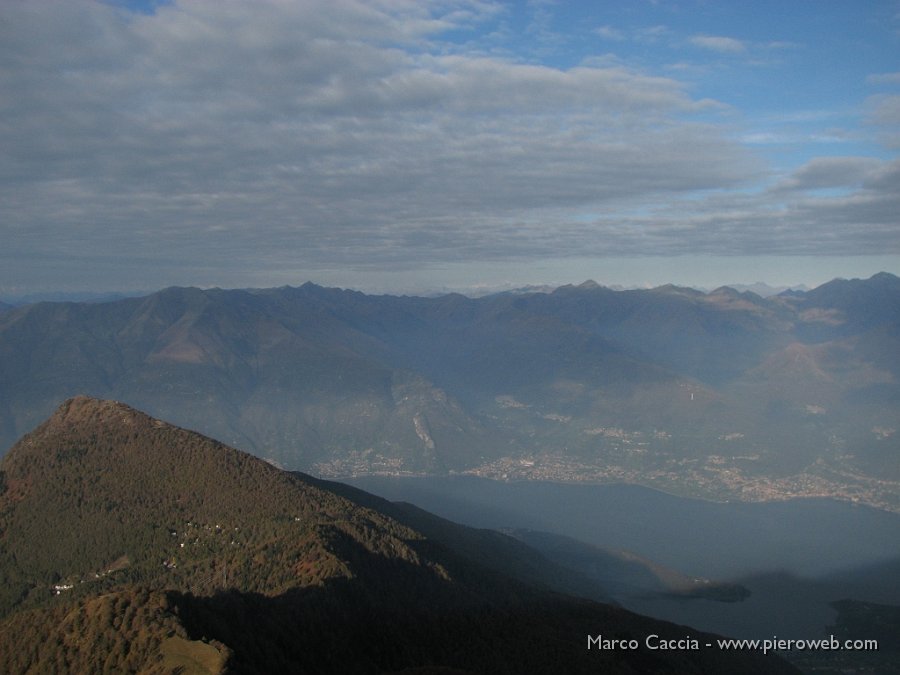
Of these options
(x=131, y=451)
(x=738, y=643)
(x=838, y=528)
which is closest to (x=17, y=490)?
(x=131, y=451)

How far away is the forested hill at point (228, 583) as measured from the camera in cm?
4034

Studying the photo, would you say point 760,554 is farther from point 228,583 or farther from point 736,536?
point 228,583

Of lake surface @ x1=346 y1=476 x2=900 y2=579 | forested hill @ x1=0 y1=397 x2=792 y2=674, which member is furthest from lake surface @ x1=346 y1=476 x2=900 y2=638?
forested hill @ x1=0 y1=397 x2=792 y2=674

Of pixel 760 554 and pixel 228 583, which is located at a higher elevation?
pixel 228 583

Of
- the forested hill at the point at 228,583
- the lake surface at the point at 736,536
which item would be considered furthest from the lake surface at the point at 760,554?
the forested hill at the point at 228,583

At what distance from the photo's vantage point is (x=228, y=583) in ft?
195

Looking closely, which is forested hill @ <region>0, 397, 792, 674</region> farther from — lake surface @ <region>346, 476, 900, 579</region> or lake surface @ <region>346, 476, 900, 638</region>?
lake surface @ <region>346, 476, 900, 579</region>

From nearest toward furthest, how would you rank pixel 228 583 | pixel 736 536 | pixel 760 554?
pixel 228 583, pixel 760 554, pixel 736 536

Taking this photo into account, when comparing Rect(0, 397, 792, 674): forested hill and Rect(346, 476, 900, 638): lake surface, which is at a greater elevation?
Rect(0, 397, 792, 674): forested hill

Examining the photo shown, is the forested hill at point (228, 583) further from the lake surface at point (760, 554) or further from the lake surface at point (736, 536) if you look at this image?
the lake surface at point (736, 536)

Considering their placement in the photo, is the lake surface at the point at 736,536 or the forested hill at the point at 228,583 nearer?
the forested hill at the point at 228,583

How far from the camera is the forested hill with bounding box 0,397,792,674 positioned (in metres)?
40.3

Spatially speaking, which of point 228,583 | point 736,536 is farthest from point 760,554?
point 228,583

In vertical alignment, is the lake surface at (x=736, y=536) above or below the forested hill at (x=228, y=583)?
below
